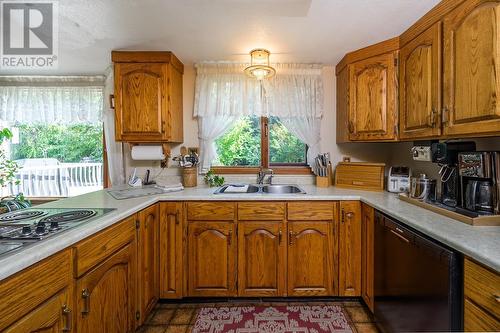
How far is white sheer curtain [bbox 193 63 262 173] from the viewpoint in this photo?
245 centimetres

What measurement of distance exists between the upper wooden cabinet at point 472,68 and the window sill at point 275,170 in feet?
4.24

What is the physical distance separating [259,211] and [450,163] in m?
1.28

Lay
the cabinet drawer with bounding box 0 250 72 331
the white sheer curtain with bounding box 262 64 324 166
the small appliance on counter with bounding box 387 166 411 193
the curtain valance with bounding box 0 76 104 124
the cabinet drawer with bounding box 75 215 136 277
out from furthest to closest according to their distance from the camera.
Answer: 1. the curtain valance with bounding box 0 76 104 124
2. the white sheer curtain with bounding box 262 64 324 166
3. the small appliance on counter with bounding box 387 166 411 193
4. the cabinet drawer with bounding box 75 215 136 277
5. the cabinet drawer with bounding box 0 250 72 331

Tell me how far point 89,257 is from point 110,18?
5.10 ft

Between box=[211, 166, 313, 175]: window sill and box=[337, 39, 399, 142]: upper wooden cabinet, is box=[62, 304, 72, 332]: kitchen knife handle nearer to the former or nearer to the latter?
box=[211, 166, 313, 175]: window sill

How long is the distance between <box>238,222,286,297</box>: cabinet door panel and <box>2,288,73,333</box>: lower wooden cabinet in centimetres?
115

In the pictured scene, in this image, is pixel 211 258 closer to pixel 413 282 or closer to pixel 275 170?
pixel 275 170

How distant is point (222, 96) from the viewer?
246cm

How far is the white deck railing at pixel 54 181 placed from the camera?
296 centimetres

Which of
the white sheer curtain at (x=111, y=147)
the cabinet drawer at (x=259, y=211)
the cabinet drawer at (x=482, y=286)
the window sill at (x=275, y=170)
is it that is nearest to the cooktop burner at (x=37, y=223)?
the cabinet drawer at (x=259, y=211)

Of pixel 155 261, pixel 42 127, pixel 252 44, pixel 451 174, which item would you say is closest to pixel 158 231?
pixel 155 261

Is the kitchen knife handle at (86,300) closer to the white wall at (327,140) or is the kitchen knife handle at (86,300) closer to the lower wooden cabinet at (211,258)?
the lower wooden cabinet at (211,258)

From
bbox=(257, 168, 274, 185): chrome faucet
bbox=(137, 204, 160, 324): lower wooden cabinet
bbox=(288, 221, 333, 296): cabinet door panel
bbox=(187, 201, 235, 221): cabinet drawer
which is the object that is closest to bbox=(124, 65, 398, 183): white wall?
bbox=(257, 168, 274, 185): chrome faucet

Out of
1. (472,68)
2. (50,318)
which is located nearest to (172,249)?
(50,318)
